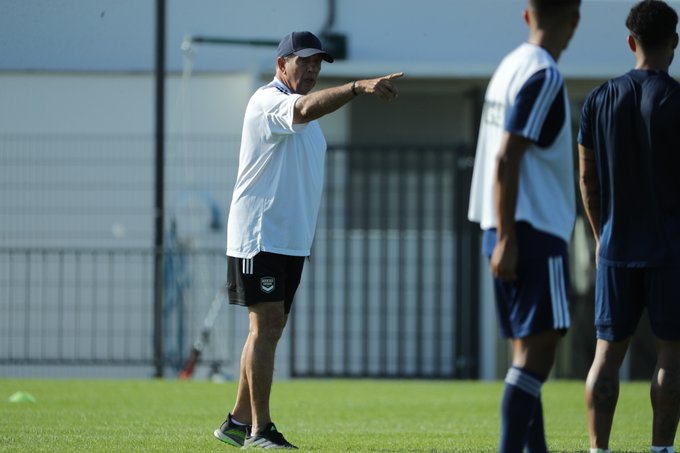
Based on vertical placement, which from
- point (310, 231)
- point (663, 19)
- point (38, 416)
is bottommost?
point (38, 416)

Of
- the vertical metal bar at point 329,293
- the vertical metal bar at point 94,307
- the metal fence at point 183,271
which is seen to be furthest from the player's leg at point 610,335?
the vertical metal bar at point 94,307

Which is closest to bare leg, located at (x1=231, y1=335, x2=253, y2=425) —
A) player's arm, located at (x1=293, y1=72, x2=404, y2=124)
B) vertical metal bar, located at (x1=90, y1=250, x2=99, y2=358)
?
player's arm, located at (x1=293, y1=72, x2=404, y2=124)

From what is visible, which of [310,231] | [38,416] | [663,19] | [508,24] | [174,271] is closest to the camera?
[663,19]

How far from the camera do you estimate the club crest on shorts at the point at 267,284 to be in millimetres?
6172

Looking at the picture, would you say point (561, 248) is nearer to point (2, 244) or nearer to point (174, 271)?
point (174, 271)

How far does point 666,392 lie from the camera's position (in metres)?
5.52

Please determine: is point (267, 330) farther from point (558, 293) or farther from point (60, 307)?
point (60, 307)

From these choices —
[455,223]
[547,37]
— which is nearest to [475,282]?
[455,223]

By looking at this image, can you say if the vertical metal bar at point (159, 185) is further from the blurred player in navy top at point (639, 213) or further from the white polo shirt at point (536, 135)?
the white polo shirt at point (536, 135)

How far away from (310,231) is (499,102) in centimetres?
193

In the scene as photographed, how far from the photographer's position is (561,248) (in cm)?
455

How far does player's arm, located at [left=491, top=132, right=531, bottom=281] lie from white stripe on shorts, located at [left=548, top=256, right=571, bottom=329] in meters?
A: 0.16

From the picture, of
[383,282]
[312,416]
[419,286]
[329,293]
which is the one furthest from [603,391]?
[329,293]

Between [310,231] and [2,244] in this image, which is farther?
[2,244]
